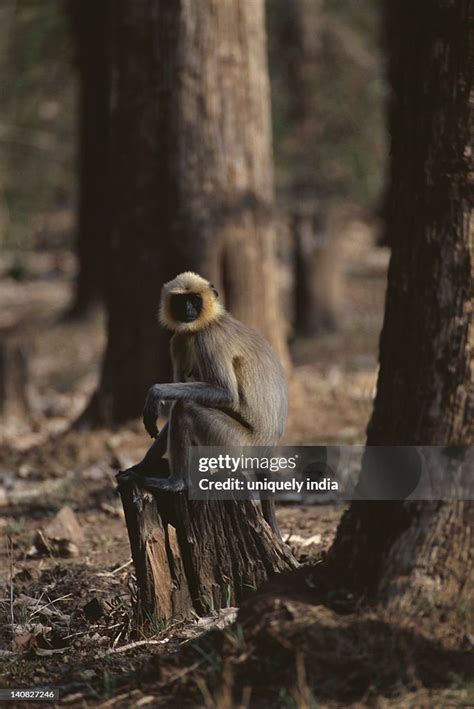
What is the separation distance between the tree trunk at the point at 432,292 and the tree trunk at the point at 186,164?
462cm

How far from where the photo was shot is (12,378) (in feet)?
39.8

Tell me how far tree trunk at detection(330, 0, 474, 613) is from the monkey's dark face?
1.80 m

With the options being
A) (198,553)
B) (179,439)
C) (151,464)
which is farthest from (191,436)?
(198,553)

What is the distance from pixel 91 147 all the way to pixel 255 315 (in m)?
8.14

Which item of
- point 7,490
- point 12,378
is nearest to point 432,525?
point 7,490

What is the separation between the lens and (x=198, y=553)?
4.95 m

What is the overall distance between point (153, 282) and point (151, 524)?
4181mm

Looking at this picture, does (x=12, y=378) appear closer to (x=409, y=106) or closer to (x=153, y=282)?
(x=153, y=282)

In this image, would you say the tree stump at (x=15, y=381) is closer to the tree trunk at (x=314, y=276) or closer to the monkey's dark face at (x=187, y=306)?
the tree trunk at (x=314, y=276)

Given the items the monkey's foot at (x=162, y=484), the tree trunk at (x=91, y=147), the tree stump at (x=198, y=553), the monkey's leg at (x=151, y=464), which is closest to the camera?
the tree stump at (x=198, y=553)

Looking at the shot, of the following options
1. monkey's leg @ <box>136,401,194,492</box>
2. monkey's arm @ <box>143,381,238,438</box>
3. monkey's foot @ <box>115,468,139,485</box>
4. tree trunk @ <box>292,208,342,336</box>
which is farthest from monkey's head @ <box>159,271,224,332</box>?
tree trunk @ <box>292,208,342,336</box>

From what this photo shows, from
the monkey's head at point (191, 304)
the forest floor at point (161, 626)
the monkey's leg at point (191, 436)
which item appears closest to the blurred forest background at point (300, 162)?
the forest floor at point (161, 626)

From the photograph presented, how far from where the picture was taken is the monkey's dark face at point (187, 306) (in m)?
5.75

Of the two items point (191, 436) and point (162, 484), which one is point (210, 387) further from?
point (162, 484)
